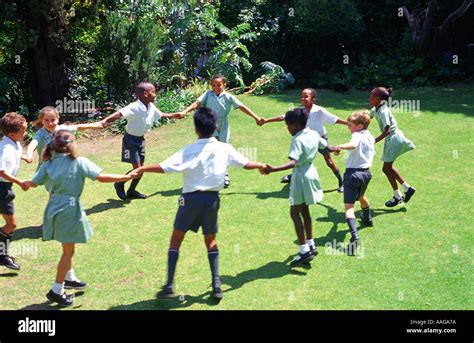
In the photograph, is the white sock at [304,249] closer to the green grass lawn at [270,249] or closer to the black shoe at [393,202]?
the green grass lawn at [270,249]

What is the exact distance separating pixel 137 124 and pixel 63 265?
3.44 metres

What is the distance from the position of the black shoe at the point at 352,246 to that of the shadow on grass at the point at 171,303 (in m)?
1.87

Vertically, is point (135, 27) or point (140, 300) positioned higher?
point (135, 27)

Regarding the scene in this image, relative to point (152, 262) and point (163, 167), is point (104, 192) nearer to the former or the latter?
point (152, 262)

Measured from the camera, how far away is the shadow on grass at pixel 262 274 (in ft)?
20.7

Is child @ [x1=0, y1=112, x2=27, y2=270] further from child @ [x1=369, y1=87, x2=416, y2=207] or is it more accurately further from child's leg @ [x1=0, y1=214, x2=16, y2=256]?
child @ [x1=369, y1=87, x2=416, y2=207]

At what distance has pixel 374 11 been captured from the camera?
62.5ft

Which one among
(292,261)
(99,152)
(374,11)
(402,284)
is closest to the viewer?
(402,284)

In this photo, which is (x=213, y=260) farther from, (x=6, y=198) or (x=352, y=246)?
(x=6, y=198)

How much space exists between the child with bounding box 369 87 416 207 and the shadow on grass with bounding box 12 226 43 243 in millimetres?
4658

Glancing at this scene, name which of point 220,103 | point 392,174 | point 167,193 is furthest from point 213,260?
point 220,103

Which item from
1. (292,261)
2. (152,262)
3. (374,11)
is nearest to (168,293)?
(152,262)

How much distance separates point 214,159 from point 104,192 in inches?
164

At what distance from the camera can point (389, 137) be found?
8.43m
